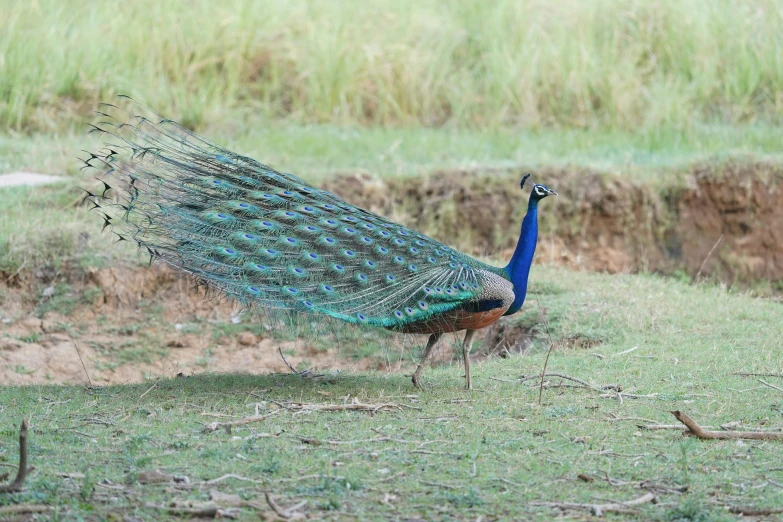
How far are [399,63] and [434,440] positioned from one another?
8873 mm

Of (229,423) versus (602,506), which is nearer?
(602,506)

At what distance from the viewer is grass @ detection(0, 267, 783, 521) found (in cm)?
387

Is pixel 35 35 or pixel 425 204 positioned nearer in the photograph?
pixel 425 204

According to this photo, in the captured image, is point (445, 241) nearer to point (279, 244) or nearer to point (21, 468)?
point (279, 244)

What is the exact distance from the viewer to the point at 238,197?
5613 millimetres

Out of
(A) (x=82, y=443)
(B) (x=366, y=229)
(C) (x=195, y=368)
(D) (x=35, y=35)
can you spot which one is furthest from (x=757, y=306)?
(D) (x=35, y=35)

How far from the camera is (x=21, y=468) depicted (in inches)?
143

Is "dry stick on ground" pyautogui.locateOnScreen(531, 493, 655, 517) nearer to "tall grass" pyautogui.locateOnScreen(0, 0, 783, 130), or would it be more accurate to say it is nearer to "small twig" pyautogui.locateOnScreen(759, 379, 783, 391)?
"small twig" pyautogui.locateOnScreen(759, 379, 783, 391)

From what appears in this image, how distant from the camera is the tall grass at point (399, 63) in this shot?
39.9 ft

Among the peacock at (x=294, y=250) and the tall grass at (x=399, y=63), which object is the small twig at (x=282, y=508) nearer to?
the peacock at (x=294, y=250)

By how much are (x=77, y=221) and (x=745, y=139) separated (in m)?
7.75

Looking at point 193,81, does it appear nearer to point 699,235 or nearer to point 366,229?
point 699,235

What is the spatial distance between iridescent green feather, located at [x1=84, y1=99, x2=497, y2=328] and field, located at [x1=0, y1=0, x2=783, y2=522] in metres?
0.58

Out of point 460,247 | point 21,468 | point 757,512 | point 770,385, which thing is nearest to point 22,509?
point 21,468
